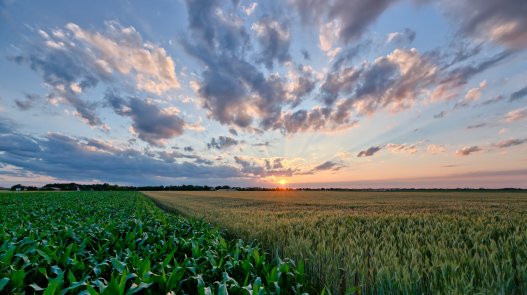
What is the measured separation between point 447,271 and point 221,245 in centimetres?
450

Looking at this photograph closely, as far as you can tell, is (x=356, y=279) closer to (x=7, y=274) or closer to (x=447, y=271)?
(x=447, y=271)

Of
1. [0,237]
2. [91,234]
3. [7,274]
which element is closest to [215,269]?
[7,274]

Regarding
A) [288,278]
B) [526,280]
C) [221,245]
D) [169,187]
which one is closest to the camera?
[526,280]

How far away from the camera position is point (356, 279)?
4.96m

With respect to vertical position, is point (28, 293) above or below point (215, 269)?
below

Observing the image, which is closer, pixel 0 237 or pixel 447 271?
pixel 447 271

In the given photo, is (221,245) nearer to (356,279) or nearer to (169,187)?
(356,279)

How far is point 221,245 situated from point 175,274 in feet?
8.99

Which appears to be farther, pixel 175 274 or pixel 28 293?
pixel 28 293

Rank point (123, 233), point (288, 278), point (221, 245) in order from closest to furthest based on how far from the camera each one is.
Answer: point (288, 278) → point (221, 245) → point (123, 233)

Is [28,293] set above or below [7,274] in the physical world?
below

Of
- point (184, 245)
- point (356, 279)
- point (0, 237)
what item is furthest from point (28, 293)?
point (356, 279)

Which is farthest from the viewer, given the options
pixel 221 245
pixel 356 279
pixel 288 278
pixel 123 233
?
pixel 123 233

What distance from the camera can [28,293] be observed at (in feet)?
16.9
